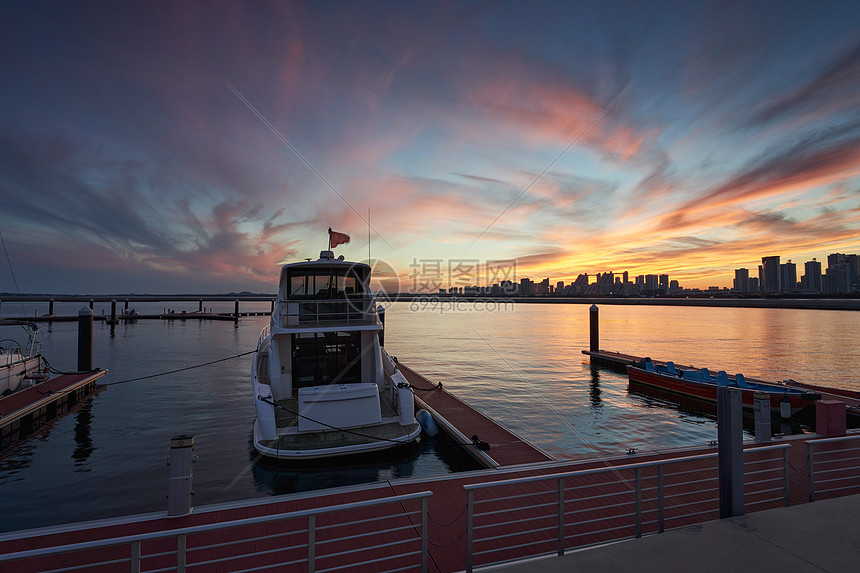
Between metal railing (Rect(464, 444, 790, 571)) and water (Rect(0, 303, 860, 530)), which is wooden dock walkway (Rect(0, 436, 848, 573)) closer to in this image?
metal railing (Rect(464, 444, 790, 571))

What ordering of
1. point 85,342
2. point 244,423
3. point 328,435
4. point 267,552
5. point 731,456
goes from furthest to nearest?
1. point 85,342
2. point 244,423
3. point 328,435
4. point 731,456
5. point 267,552

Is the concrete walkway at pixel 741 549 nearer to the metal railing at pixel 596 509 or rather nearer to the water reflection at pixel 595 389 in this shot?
the metal railing at pixel 596 509

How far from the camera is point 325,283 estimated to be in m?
14.0

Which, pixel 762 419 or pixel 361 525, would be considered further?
pixel 762 419

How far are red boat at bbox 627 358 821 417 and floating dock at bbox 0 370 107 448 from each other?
2531 cm

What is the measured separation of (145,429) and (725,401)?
59.9 ft

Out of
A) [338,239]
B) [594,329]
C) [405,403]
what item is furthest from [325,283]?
[594,329]

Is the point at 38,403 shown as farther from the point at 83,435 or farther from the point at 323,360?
the point at 323,360

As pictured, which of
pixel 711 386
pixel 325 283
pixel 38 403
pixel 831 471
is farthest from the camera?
pixel 711 386

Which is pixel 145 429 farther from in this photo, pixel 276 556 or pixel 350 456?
pixel 276 556

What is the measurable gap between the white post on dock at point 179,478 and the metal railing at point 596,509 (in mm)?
4767

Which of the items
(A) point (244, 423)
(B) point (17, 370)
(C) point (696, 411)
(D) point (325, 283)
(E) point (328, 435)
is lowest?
(C) point (696, 411)

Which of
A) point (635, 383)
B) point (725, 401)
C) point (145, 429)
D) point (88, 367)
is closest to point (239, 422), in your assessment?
Result: point (145, 429)

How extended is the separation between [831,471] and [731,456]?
358cm
